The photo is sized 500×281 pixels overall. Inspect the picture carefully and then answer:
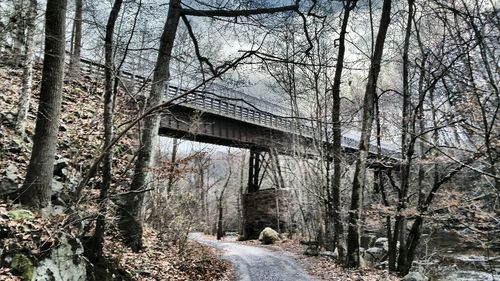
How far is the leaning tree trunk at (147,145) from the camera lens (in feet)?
27.3

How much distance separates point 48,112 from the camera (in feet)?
19.2

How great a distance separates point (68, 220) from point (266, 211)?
22096 mm

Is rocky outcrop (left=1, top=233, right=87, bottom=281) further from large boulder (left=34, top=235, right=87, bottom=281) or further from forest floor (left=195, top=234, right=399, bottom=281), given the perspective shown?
forest floor (left=195, top=234, right=399, bottom=281)

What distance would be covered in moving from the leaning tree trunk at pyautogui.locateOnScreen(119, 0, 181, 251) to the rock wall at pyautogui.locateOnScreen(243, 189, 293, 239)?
58.6 ft

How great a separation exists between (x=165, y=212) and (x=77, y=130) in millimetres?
3341

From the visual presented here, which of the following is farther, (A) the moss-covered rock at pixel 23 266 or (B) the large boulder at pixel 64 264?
(B) the large boulder at pixel 64 264

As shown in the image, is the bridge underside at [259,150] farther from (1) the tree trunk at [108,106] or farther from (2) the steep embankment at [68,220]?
(1) the tree trunk at [108,106]

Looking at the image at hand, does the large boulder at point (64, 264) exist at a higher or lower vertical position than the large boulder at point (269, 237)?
higher

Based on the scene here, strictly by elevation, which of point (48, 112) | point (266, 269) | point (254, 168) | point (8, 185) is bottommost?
point (266, 269)

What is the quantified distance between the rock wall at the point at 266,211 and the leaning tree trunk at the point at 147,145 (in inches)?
704

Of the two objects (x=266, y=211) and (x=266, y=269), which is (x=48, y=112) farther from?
(x=266, y=211)

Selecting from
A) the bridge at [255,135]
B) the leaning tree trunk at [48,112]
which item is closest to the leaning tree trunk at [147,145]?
the leaning tree trunk at [48,112]

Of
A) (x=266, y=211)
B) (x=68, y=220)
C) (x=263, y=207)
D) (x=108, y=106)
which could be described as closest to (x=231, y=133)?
(x=263, y=207)

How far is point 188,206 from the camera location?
1171cm
